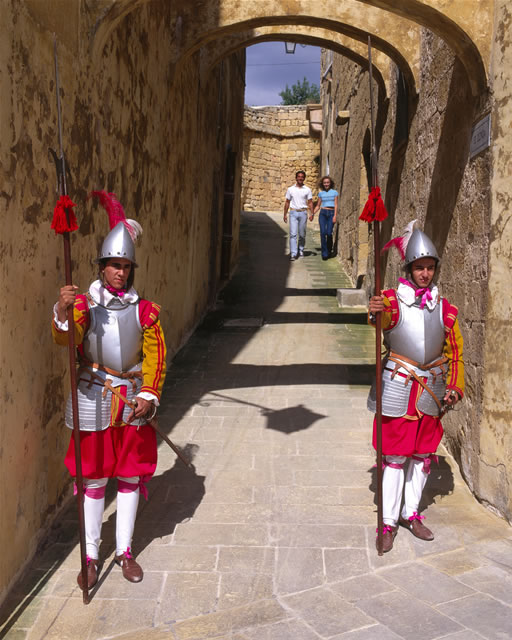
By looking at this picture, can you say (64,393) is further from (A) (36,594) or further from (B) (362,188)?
(B) (362,188)

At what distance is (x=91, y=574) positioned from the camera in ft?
9.78

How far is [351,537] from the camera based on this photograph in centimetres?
349

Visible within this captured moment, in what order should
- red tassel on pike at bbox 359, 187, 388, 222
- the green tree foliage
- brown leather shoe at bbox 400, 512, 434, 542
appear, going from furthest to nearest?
1. the green tree foliage
2. brown leather shoe at bbox 400, 512, 434, 542
3. red tassel on pike at bbox 359, 187, 388, 222

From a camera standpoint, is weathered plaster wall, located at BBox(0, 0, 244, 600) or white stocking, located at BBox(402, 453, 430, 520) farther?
white stocking, located at BBox(402, 453, 430, 520)

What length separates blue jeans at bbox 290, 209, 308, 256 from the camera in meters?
12.6

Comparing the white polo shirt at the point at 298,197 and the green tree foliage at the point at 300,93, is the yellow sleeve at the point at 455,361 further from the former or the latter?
the green tree foliage at the point at 300,93

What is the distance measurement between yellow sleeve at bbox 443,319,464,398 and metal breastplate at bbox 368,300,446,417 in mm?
43

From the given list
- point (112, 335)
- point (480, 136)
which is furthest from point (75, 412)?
point (480, 136)

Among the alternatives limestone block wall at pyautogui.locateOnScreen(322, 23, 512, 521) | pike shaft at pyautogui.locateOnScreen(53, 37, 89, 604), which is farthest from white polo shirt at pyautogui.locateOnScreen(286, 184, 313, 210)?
pike shaft at pyautogui.locateOnScreen(53, 37, 89, 604)

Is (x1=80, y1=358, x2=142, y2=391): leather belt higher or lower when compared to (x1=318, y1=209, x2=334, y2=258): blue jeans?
lower

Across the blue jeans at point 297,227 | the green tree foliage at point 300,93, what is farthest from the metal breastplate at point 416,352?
the green tree foliage at point 300,93

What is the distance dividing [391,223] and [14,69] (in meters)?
5.20

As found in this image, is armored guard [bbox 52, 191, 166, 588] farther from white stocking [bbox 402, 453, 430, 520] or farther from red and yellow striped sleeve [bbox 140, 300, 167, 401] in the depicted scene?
white stocking [bbox 402, 453, 430, 520]

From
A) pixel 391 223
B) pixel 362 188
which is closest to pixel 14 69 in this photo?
pixel 391 223
